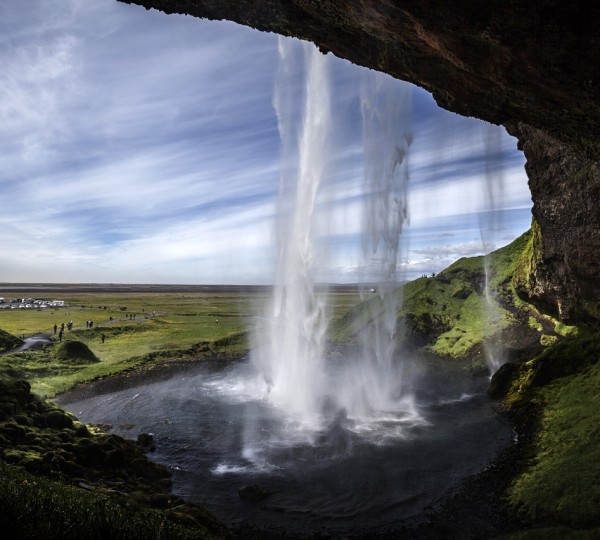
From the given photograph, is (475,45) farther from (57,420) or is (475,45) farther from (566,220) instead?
(57,420)

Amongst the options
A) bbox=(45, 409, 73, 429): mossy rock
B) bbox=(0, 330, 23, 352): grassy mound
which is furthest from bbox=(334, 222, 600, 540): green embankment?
bbox=(0, 330, 23, 352): grassy mound

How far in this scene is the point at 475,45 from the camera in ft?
34.6

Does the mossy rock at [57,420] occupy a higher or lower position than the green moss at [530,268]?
lower

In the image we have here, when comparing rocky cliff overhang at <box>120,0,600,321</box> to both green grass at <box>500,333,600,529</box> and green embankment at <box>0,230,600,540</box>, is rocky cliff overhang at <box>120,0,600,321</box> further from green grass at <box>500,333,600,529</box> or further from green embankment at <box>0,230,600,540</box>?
green grass at <box>500,333,600,529</box>

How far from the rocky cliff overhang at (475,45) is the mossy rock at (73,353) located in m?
44.4

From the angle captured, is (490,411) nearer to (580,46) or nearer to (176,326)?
(580,46)

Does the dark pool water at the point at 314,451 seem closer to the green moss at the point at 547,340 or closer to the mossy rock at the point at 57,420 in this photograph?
the mossy rock at the point at 57,420

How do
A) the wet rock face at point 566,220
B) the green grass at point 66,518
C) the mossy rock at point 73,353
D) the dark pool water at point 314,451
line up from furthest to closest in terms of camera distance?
the mossy rock at point 73,353 < the wet rock face at point 566,220 < the dark pool water at point 314,451 < the green grass at point 66,518

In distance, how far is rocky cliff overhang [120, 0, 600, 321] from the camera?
29.8ft

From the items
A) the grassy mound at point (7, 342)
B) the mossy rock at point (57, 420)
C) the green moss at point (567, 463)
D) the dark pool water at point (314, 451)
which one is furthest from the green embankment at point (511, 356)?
the dark pool water at point (314, 451)

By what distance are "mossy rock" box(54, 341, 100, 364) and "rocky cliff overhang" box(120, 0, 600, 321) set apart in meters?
44.4

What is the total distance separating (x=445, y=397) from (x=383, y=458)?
13.5 m

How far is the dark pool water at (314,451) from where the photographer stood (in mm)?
17547

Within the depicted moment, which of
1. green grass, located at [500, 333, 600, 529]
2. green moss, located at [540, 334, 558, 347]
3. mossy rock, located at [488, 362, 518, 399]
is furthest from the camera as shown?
green moss, located at [540, 334, 558, 347]
